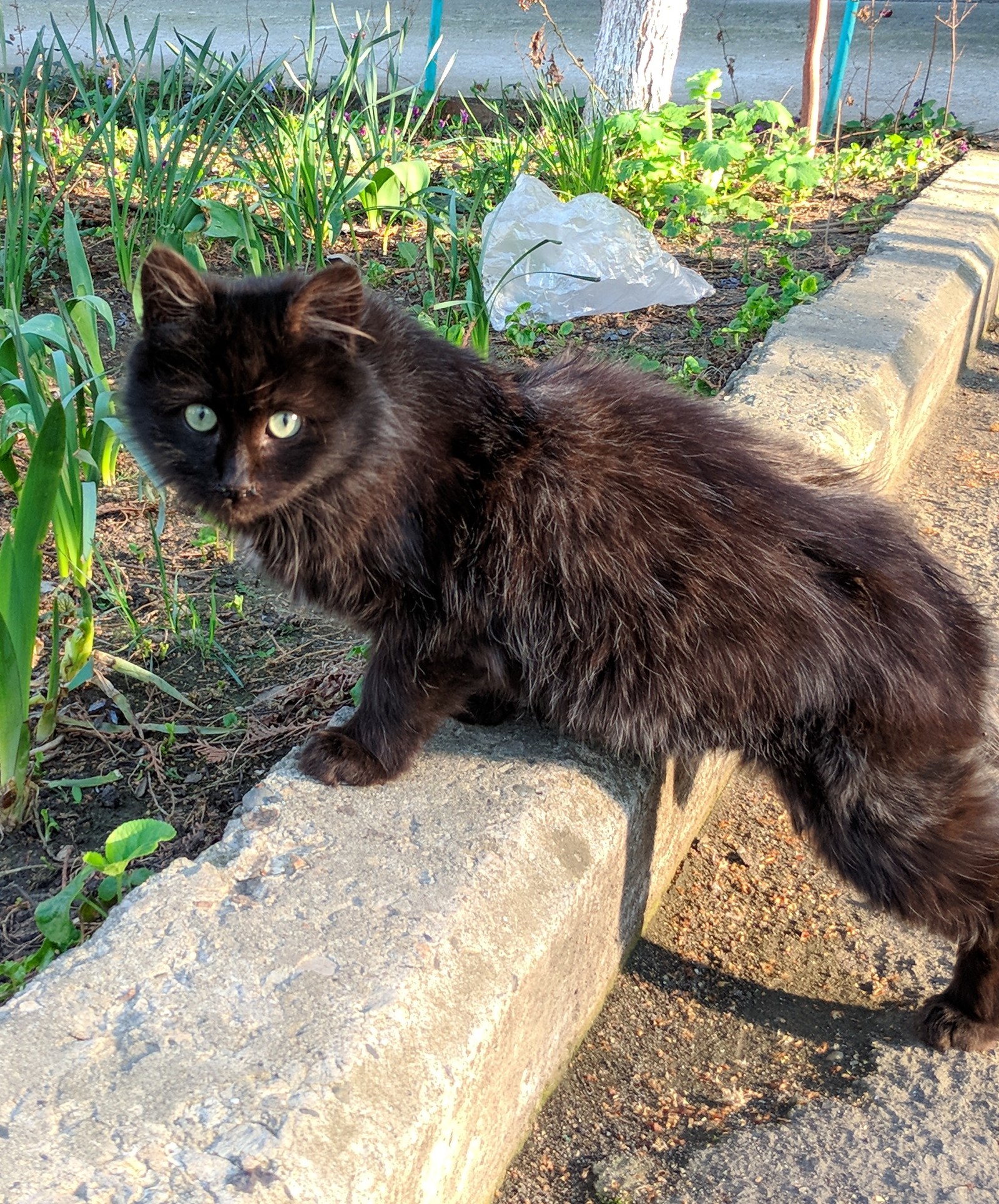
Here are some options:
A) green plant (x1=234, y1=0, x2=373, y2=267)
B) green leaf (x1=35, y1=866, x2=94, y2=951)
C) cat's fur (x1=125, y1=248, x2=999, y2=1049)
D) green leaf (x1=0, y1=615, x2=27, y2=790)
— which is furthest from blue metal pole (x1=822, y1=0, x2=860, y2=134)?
green leaf (x1=35, y1=866, x2=94, y2=951)

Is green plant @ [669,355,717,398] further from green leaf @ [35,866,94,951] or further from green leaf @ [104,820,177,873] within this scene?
green leaf @ [35,866,94,951]

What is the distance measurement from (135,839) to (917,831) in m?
1.45

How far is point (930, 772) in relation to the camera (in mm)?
2111

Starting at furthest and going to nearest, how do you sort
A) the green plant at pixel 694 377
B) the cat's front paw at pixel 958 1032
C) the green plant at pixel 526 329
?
the green plant at pixel 526 329 → the green plant at pixel 694 377 → the cat's front paw at pixel 958 1032

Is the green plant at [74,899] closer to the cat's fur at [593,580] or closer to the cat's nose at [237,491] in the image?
the cat's fur at [593,580]

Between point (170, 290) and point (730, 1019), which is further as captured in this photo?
point (730, 1019)

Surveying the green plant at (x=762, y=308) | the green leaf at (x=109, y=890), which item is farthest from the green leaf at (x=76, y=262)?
the green plant at (x=762, y=308)

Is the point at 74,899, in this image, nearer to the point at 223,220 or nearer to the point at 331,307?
the point at 331,307

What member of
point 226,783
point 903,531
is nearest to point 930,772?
point 903,531

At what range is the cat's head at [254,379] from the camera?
1987 millimetres

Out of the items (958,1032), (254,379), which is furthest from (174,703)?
(958,1032)

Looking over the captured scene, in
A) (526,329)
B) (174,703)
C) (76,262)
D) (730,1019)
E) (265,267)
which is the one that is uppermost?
(76,262)

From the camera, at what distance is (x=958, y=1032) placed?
2.21 meters

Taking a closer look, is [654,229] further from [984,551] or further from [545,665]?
[545,665]
